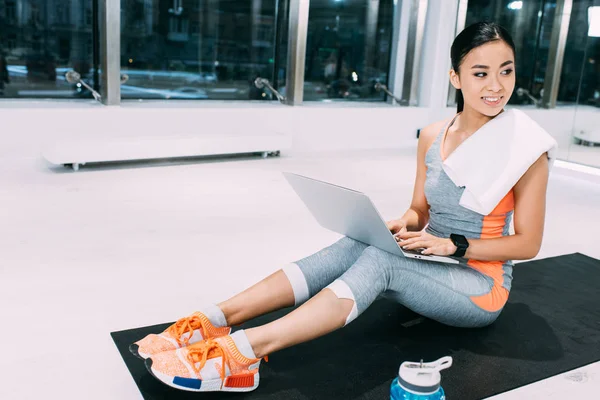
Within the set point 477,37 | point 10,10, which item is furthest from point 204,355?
point 10,10

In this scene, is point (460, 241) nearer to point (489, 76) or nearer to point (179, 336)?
point (489, 76)

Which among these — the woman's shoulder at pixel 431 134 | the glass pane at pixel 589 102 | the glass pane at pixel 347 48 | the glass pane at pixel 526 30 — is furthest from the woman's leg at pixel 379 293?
the glass pane at pixel 526 30

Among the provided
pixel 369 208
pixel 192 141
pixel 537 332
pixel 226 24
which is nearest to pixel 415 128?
pixel 226 24

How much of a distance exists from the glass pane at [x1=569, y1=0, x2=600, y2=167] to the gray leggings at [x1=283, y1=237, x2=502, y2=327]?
4235 millimetres

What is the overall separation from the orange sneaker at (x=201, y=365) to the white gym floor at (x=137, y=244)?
21 centimetres

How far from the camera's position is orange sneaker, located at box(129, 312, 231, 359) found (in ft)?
5.24

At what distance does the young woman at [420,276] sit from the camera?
1531 millimetres

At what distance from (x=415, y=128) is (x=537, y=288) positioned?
455 centimetres

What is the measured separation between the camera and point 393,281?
171 centimetres

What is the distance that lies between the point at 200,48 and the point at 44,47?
4.75 feet

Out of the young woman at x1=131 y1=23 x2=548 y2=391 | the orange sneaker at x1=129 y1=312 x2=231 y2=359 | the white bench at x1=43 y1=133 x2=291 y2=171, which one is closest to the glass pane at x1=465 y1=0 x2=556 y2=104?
the white bench at x1=43 y1=133 x2=291 y2=171

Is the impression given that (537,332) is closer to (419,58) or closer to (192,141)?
(192,141)

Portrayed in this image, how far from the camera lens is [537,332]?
207cm

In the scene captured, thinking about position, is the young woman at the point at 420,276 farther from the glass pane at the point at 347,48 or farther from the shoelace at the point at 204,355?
the glass pane at the point at 347,48
